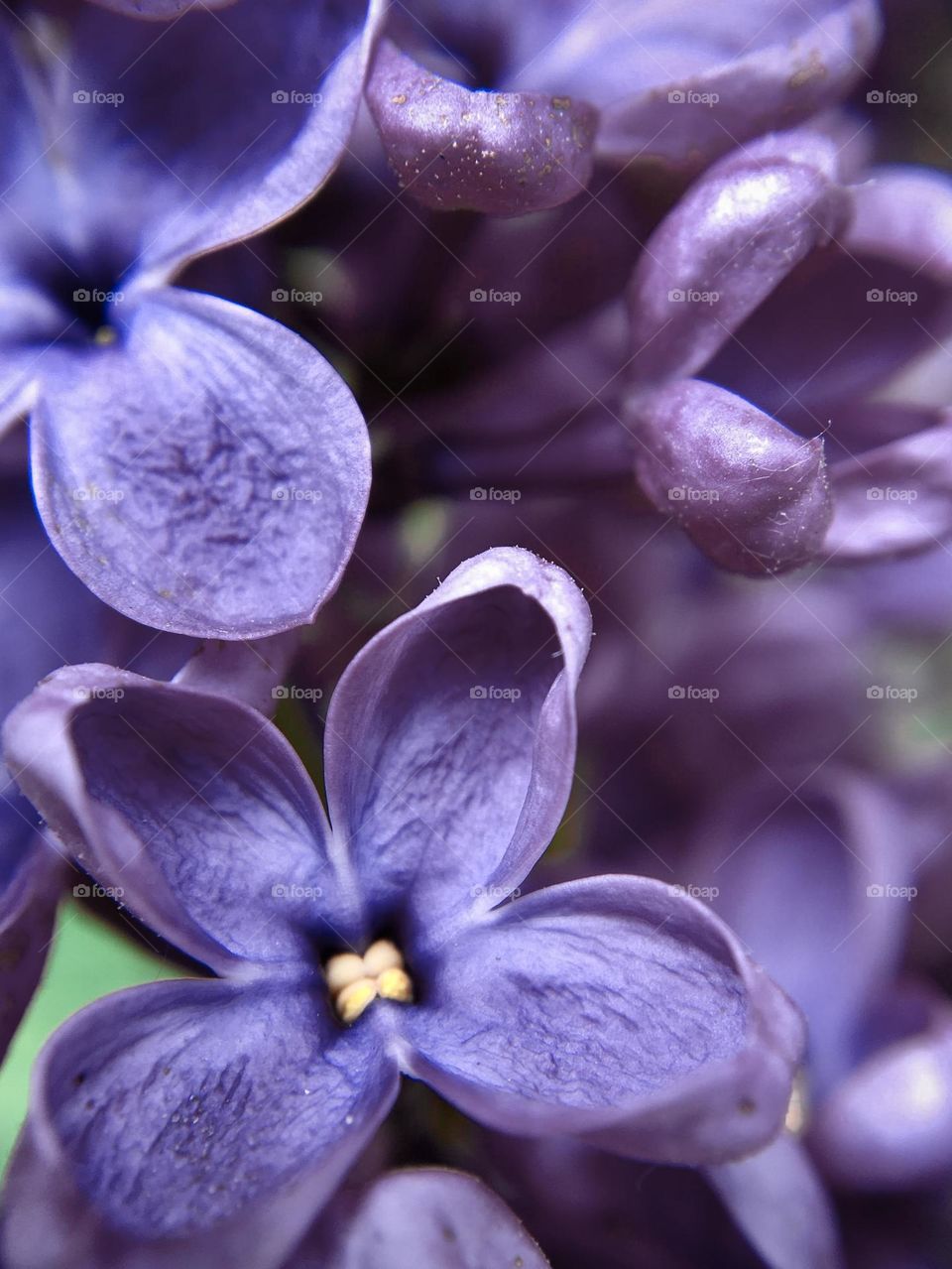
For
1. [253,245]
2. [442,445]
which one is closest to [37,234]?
[253,245]

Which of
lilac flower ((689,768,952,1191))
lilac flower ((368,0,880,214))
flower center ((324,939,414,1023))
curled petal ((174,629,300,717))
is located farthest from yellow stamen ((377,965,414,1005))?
lilac flower ((368,0,880,214))

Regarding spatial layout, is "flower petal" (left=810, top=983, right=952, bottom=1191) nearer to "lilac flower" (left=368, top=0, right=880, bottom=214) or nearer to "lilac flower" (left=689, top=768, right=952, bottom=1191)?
"lilac flower" (left=689, top=768, right=952, bottom=1191)

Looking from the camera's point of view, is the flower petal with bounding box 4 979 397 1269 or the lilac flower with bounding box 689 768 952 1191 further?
the lilac flower with bounding box 689 768 952 1191

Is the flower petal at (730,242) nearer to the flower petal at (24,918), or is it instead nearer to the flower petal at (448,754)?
the flower petal at (448,754)

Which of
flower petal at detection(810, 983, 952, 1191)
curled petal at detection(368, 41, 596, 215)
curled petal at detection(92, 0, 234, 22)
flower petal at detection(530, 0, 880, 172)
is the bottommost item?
flower petal at detection(810, 983, 952, 1191)

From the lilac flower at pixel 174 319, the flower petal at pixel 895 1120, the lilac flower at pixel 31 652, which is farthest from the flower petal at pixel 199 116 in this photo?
the flower petal at pixel 895 1120

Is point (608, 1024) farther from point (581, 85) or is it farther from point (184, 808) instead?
point (581, 85)

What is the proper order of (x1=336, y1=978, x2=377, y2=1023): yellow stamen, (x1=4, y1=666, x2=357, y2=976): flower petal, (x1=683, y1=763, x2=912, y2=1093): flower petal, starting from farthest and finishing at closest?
1. (x1=683, y1=763, x2=912, y2=1093): flower petal
2. (x1=336, y1=978, x2=377, y2=1023): yellow stamen
3. (x1=4, y1=666, x2=357, y2=976): flower petal
